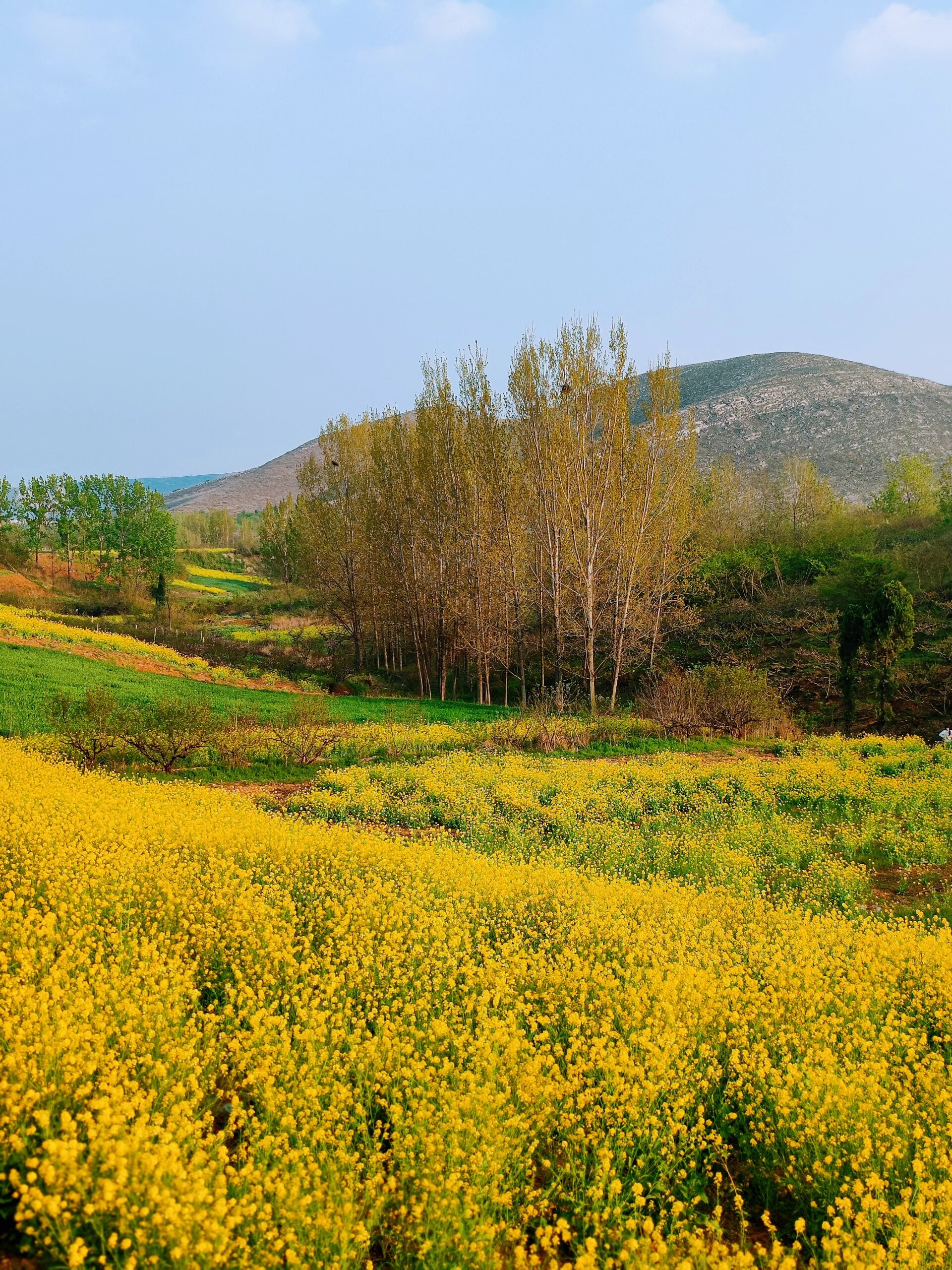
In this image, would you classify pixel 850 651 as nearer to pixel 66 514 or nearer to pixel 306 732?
pixel 306 732

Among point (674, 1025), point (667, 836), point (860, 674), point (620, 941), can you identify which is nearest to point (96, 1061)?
point (674, 1025)

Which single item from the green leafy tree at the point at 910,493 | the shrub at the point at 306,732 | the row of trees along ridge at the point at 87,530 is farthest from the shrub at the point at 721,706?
the row of trees along ridge at the point at 87,530

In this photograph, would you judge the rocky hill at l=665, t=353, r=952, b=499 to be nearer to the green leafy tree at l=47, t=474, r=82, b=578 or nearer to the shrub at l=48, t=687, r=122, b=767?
the green leafy tree at l=47, t=474, r=82, b=578

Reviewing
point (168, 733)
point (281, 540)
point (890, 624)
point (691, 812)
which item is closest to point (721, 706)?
point (890, 624)

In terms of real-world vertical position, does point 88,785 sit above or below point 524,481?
below

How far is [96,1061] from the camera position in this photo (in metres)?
3.24

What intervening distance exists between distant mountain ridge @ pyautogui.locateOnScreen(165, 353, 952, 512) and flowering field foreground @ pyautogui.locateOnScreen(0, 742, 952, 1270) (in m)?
81.8

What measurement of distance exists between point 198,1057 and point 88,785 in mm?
6357

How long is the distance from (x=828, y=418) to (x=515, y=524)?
269ft

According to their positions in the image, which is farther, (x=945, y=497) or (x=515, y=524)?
(x=945, y=497)

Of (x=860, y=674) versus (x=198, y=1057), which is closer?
(x=198, y=1057)

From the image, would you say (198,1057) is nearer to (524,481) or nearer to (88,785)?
(88,785)

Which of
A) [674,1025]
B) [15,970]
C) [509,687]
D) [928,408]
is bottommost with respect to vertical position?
[509,687]

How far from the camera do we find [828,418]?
94562 millimetres
